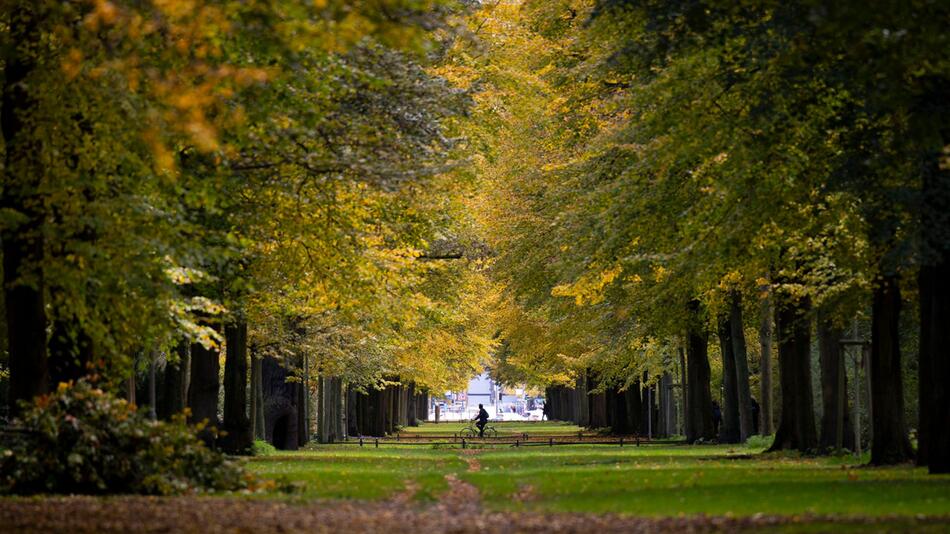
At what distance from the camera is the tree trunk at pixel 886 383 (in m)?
25.8

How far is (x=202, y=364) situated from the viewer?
34.2m

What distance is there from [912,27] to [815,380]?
1332 inches

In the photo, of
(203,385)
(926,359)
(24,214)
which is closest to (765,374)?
(203,385)

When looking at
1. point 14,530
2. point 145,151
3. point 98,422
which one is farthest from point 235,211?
point 14,530

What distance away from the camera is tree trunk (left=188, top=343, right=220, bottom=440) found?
34000mm

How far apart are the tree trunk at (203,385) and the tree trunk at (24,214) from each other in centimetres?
1283

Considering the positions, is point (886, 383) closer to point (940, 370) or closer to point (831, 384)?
point (940, 370)

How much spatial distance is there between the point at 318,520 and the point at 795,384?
68.7ft

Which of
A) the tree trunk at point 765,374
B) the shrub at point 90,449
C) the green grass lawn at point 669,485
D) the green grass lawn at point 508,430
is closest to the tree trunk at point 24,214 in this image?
the shrub at point 90,449

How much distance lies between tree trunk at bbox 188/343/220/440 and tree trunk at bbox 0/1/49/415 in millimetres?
12829

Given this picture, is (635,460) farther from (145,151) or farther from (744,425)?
(145,151)

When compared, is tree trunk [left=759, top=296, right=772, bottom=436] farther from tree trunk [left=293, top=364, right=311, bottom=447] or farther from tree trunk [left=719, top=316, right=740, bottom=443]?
tree trunk [left=293, top=364, right=311, bottom=447]

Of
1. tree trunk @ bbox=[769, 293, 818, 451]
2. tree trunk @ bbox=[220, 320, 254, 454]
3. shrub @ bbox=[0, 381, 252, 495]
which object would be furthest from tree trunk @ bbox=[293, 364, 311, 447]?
shrub @ bbox=[0, 381, 252, 495]

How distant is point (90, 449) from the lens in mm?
18828
